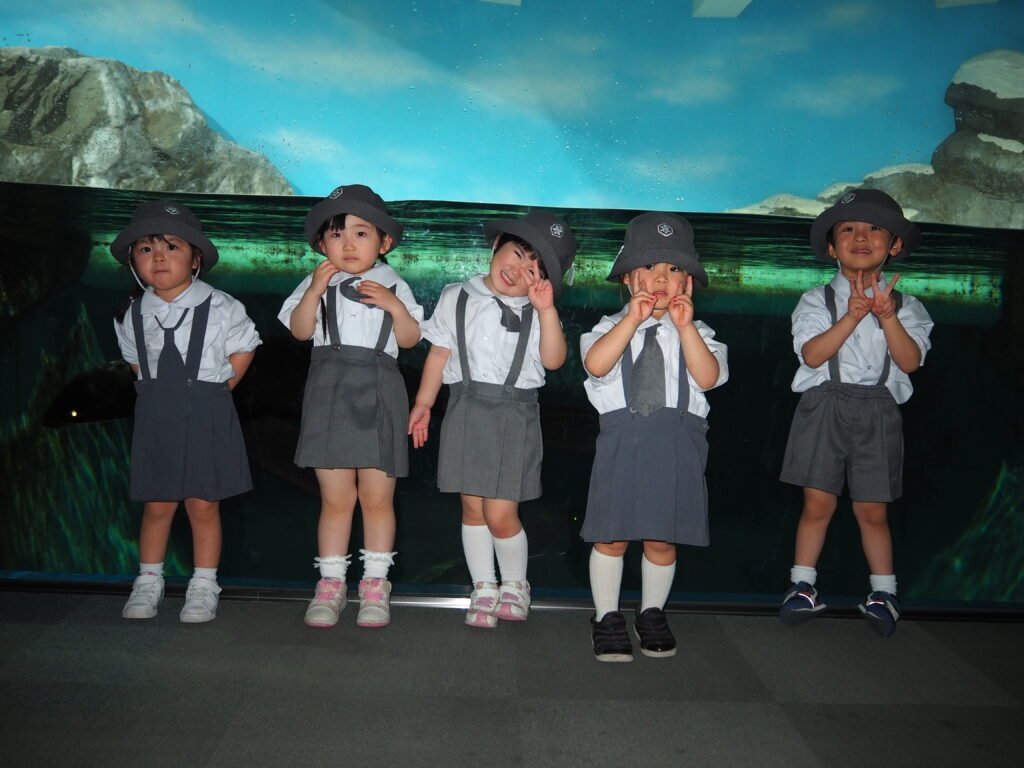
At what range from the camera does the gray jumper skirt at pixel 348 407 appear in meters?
2.98

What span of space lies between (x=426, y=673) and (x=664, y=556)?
0.83 m

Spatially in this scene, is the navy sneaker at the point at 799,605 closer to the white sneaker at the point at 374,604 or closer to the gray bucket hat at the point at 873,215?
the gray bucket hat at the point at 873,215

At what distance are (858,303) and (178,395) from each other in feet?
7.24

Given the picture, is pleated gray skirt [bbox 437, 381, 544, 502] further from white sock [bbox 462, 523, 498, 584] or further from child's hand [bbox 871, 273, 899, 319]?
child's hand [bbox 871, 273, 899, 319]

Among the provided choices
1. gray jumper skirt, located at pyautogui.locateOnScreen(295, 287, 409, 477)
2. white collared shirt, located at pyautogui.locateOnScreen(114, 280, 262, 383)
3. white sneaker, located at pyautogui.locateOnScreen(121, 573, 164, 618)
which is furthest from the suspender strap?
white sneaker, located at pyautogui.locateOnScreen(121, 573, 164, 618)

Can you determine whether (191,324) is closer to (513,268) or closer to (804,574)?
(513,268)

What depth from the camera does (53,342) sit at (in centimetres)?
360

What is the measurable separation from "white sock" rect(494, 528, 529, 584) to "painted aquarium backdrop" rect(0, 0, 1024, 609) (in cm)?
37

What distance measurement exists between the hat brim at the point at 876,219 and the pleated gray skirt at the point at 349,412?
5.12 ft

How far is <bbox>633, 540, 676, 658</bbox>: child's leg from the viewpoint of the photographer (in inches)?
112

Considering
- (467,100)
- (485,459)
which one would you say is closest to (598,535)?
(485,459)

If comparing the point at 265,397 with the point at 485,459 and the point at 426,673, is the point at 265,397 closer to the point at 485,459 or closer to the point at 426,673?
the point at 485,459

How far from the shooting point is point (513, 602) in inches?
120

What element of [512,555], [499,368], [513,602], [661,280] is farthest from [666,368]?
[513,602]
